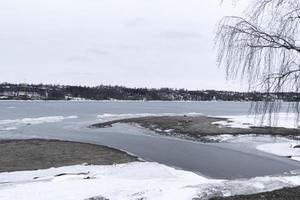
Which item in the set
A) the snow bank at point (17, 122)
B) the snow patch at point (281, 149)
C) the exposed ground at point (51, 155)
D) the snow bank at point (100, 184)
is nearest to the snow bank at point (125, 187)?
the snow bank at point (100, 184)

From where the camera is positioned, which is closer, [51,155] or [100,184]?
[100,184]

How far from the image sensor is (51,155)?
23797mm

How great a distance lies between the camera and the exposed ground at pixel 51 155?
20875 millimetres

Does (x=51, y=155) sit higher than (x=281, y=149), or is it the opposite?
(x=281, y=149)

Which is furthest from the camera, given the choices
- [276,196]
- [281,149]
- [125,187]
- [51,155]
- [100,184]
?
[281,149]

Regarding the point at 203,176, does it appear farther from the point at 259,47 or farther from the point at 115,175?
the point at 259,47

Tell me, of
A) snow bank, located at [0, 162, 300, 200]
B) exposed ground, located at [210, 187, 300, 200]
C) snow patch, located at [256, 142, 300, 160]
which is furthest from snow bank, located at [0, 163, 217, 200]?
snow patch, located at [256, 142, 300, 160]

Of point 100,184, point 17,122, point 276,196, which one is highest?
point 276,196

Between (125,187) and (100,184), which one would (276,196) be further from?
(100,184)

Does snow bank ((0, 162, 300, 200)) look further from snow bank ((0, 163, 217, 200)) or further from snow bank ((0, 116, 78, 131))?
snow bank ((0, 116, 78, 131))

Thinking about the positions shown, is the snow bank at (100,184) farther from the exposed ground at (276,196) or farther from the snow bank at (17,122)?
the snow bank at (17,122)

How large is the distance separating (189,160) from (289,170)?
5277 mm

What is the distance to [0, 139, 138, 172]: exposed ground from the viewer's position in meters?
20.9

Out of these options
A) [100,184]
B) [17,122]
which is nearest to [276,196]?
[100,184]
